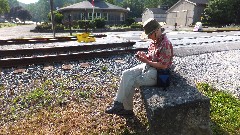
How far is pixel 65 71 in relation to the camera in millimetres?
6551

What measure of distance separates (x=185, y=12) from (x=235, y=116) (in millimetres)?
51048

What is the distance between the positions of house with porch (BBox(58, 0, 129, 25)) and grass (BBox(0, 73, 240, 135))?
40.8 metres

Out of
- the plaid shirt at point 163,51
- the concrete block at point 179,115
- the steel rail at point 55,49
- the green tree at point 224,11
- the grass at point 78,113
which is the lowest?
the grass at point 78,113

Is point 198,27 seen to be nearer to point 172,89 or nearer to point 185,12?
point 172,89

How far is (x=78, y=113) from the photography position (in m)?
4.33

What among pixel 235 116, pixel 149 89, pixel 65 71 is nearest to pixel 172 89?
pixel 149 89

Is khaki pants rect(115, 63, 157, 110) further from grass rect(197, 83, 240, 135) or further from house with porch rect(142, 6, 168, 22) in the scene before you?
house with porch rect(142, 6, 168, 22)

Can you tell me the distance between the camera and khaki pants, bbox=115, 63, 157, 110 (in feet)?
12.3

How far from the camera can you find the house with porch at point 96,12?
44906 mm

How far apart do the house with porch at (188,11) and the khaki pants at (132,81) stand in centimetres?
4761

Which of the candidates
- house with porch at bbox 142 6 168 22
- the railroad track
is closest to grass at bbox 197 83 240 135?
the railroad track

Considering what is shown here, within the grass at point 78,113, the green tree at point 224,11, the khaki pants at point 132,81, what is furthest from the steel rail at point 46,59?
the green tree at point 224,11

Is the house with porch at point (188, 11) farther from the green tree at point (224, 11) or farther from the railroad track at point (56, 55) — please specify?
the railroad track at point (56, 55)

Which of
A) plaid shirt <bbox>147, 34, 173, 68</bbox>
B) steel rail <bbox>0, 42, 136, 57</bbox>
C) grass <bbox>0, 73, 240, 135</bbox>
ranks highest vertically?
plaid shirt <bbox>147, 34, 173, 68</bbox>
